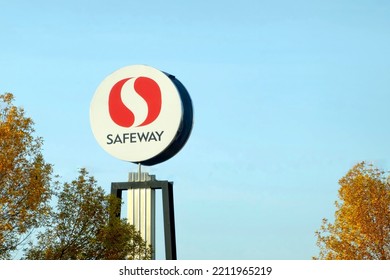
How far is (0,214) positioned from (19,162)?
2.24 metres

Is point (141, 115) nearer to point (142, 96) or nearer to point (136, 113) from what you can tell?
point (136, 113)

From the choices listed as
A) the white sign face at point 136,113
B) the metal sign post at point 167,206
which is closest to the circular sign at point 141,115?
the white sign face at point 136,113

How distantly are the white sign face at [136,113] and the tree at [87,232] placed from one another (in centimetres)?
270

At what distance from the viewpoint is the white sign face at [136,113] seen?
3684cm

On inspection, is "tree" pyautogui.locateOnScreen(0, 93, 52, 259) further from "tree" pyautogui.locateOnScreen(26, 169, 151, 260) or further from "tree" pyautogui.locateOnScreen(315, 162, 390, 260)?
"tree" pyautogui.locateOnScreen(315, 162, 390, 260)

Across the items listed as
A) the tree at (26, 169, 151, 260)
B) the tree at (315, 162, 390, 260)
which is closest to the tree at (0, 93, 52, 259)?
the tree at (26, 169, 151, 260)

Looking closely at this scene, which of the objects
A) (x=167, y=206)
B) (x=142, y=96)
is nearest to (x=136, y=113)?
(x=142, y=96)

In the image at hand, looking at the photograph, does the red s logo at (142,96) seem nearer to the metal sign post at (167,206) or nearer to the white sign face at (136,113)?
the white sign face at (136,113)

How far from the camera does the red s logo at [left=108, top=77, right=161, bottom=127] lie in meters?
37.1

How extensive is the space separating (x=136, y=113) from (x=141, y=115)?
0.97 ft

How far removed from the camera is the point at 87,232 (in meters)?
35.0

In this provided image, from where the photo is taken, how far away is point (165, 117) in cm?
3681

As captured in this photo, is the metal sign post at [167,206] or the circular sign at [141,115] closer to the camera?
the circular sign at [141,115]

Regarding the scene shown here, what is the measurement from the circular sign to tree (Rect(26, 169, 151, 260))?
8.96 feet
